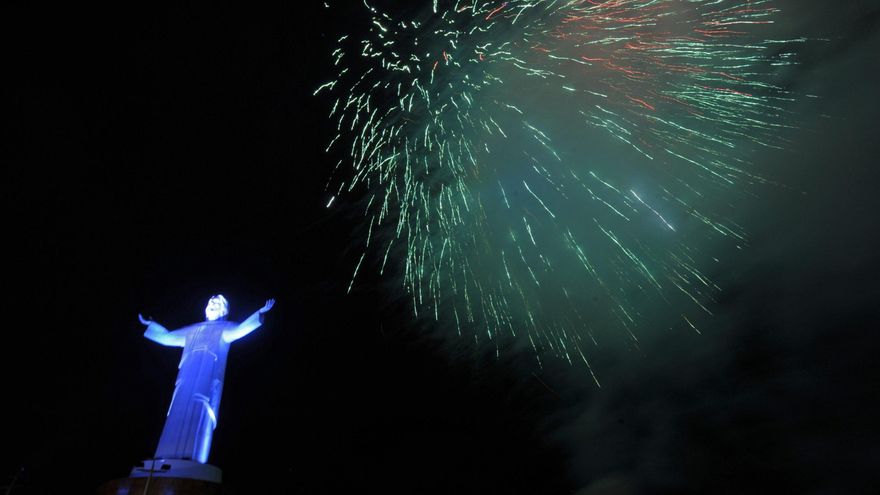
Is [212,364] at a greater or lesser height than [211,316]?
lesser

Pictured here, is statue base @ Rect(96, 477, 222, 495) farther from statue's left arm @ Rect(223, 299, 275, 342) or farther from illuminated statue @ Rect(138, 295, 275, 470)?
statue's left arm @ Rect(223, 299, 275, 342)

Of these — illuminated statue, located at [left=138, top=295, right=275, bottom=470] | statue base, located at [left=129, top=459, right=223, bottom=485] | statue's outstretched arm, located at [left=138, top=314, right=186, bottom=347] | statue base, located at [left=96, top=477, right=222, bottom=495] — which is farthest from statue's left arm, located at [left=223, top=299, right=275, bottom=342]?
statue base, located at [left=96, top=477, right=222, bottom=495]

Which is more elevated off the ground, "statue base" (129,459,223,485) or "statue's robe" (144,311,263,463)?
"statue's robe" (144,311,263,463)

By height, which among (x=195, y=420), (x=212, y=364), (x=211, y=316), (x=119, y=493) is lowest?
(x=119, y=493)

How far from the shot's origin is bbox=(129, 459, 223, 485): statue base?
981 cm

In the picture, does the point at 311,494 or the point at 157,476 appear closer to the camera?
the point at 157,476

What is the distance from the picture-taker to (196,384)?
11211mm

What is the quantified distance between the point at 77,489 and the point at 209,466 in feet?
18.8

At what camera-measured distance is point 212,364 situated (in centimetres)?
1147

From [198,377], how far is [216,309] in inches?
65.8

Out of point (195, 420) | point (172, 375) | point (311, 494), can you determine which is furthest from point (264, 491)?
point (195, 420)

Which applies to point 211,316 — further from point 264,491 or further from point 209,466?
point 264,491

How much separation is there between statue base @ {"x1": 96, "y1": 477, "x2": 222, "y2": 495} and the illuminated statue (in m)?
0.80

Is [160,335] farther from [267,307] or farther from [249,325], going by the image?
[267,307]
